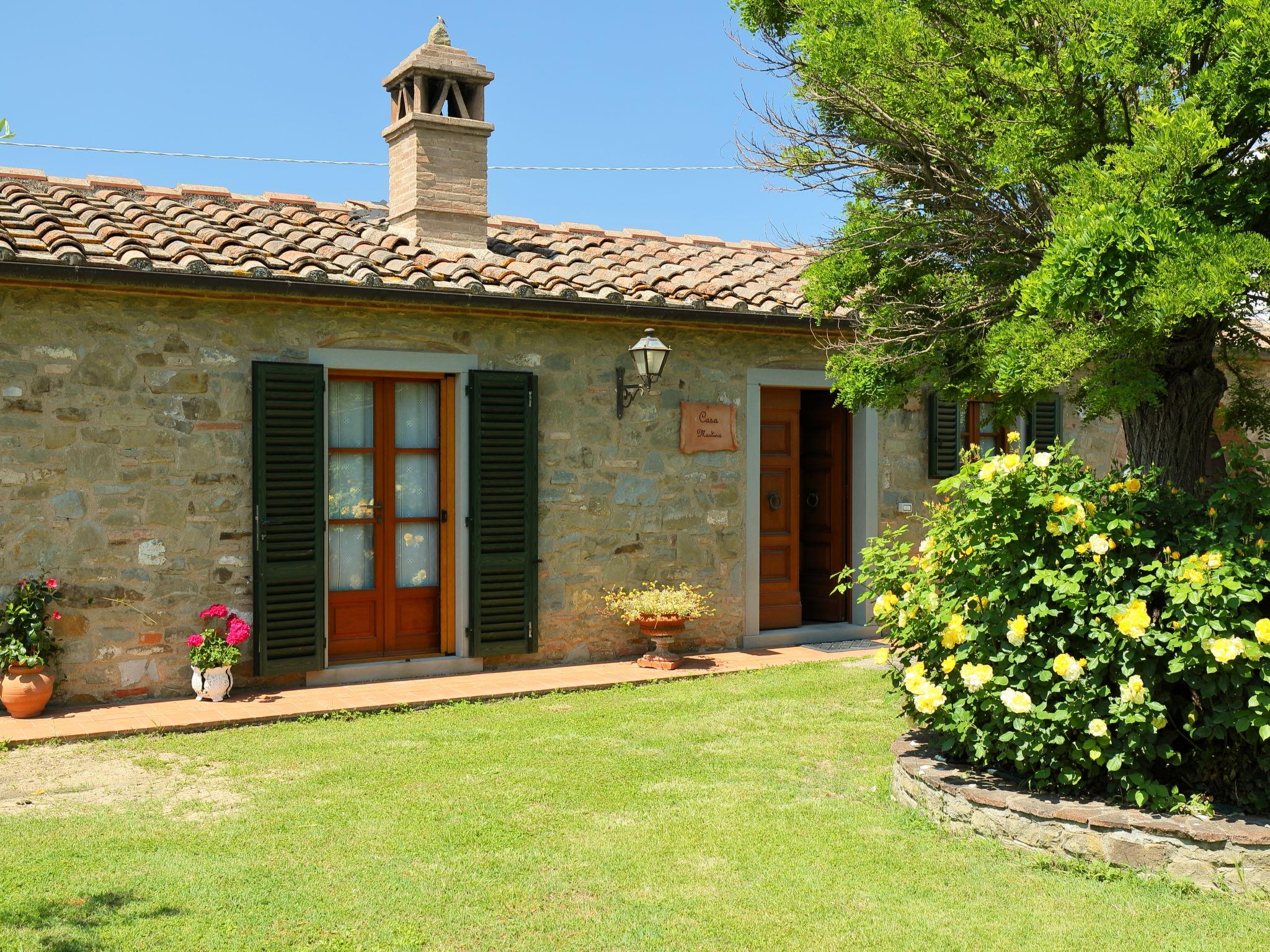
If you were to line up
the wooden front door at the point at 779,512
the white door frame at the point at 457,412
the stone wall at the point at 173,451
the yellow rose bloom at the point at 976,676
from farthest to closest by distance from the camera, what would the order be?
the wooden front door at the point at 779,512 < the white door frame at the point at 457,412 < the stone wall at the point at 173,451 < the yellow rose bloom at the point at 976,676

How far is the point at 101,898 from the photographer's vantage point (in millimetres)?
3988

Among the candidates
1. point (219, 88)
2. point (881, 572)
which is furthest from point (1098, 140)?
point (219, 88)

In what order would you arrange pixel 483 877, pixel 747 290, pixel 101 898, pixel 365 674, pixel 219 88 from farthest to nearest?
1. pixel 219 88
2. pixel 747 290
3. pixel 365 674
4. pixel 483 877
5. pixel 101 898

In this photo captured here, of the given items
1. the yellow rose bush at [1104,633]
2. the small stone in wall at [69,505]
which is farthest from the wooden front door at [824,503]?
the small stone in wall at [69,505]

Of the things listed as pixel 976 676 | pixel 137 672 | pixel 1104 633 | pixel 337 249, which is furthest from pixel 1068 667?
pixel 337 249

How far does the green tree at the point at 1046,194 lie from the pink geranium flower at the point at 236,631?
384 centimetres

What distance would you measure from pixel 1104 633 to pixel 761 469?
5428 mm

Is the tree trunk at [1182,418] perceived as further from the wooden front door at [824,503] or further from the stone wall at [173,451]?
the wooden front door at [824,503]

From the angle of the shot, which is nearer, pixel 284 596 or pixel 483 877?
pixel 483 877

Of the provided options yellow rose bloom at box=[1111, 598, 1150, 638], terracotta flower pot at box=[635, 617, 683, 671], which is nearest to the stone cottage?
terracotta flower pot at box=[635, 617, 683, 671]

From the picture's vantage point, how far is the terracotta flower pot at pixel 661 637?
840 centimetres

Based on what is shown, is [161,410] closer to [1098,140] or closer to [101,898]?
[101,898]

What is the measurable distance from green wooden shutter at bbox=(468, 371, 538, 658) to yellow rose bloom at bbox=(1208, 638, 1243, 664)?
492 cm

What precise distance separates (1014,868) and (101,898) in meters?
3.23
